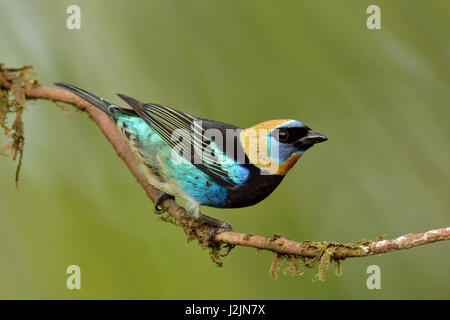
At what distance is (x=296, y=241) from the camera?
6.67ft

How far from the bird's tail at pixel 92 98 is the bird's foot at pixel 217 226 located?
2.65 ft

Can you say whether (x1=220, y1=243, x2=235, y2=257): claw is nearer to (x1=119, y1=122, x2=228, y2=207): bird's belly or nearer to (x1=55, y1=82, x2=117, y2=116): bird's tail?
(x1=119, y1=122, x2=228, y2=207): bird's belly

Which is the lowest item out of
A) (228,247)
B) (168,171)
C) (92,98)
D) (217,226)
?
(228,247)

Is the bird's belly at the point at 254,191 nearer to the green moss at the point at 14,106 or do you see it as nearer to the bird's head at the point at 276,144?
the bird's head at the point at 276,144

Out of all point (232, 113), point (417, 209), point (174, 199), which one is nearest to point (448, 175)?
point (417, 209)

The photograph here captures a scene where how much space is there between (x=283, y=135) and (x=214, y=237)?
0.62 meters

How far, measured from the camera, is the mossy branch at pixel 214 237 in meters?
1.73

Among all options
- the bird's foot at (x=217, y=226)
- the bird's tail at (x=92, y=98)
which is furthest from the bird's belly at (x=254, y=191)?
the bird's tail at (x=92, y=98)

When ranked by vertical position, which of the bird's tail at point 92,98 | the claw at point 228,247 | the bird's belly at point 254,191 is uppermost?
the bird's tail at point 92,98

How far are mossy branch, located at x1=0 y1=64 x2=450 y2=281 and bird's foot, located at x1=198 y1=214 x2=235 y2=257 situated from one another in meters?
0.03

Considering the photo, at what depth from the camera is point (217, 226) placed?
8.70 ft

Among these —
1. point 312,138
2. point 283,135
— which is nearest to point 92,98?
point 283,135

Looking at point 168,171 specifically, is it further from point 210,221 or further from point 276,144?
point 276,144

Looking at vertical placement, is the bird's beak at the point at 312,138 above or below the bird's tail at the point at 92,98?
below
